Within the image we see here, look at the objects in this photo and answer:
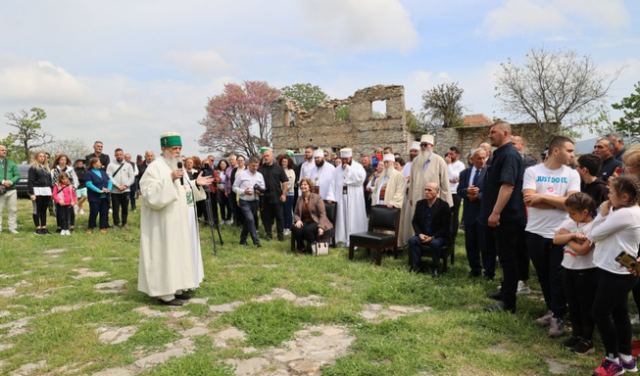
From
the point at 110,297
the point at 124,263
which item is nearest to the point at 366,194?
the point at 124,263

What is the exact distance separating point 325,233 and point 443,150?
20.4m

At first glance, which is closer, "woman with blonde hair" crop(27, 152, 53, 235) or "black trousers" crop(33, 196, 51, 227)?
"woman with blonde hair" crop(27, 152, 53, 235)

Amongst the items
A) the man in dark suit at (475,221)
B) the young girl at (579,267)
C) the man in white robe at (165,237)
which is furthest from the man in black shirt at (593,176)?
the man in white robe at (165,237)

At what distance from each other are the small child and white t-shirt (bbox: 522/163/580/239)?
370 inches

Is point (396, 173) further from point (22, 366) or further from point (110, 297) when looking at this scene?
point (22, 366)

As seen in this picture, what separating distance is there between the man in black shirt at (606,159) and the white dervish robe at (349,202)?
4.49 meters

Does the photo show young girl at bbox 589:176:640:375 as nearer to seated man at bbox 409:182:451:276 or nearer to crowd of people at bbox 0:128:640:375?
crowd of people at bbox 0:128:640:375

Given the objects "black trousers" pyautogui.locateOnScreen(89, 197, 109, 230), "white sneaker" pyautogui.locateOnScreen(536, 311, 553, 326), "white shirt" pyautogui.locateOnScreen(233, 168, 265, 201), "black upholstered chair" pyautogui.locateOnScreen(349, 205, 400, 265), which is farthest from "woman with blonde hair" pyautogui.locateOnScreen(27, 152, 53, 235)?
"white sneaker" pyautogui.locateOnScreen(536, 311, 553, 326)

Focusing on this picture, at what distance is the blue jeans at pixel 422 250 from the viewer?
645 centimetres

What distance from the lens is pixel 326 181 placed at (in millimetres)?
9289

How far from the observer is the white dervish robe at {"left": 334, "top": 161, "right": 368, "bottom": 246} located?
910cm

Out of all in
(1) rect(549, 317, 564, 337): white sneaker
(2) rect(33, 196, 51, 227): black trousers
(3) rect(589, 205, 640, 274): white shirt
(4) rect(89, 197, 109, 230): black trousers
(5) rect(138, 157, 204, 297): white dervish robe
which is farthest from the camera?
(4) rect(89, 197, 109, 230): black trousers

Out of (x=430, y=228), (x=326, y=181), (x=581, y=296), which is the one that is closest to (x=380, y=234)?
(x=430, y=228)

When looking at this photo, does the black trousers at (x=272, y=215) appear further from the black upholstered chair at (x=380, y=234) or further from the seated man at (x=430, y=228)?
the seated man at (x=430, y=228)
